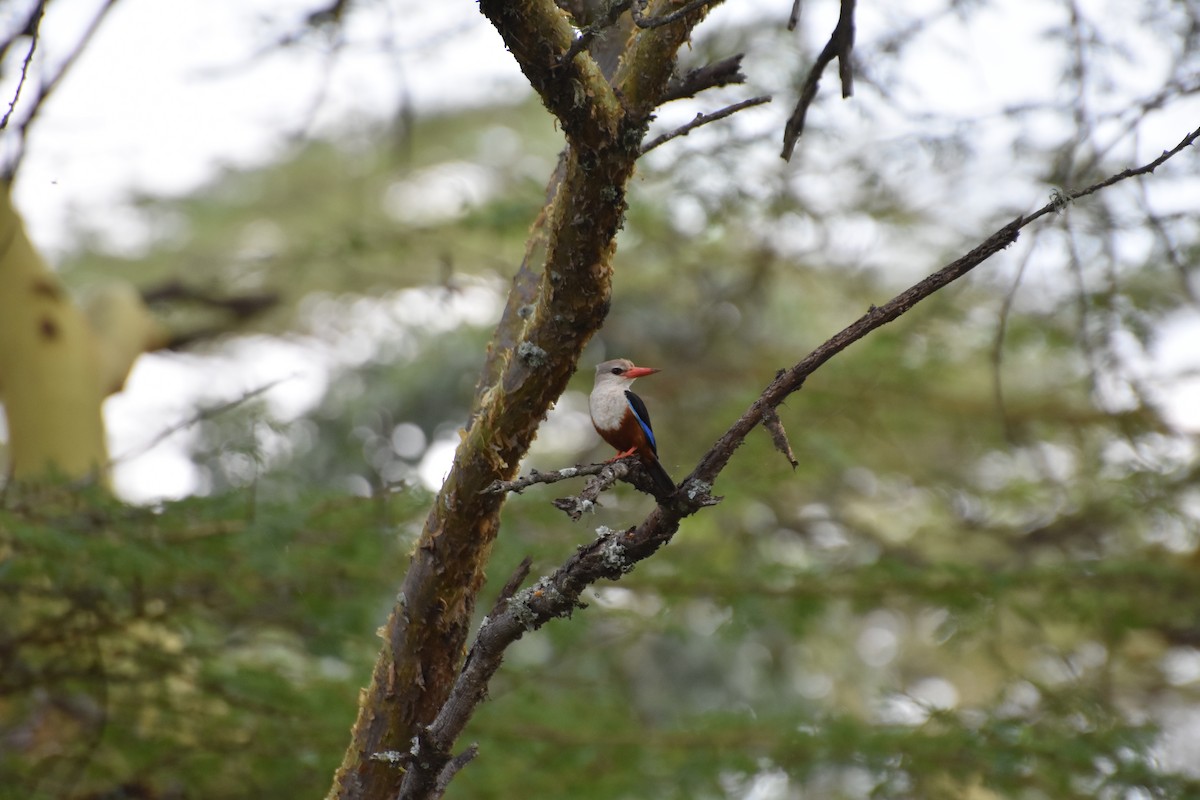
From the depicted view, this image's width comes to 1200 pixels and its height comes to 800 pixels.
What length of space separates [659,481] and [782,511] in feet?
21.5

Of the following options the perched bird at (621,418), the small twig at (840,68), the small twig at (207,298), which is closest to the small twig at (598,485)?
the perched bird at (621,418)

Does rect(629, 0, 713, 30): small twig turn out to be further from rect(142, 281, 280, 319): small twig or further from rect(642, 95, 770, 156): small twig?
rect(142, 281, 280, 319): small twig

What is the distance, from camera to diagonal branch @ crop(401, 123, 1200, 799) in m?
1.70

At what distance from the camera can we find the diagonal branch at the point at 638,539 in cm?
170

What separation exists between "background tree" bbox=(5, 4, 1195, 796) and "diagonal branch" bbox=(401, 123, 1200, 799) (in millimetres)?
69

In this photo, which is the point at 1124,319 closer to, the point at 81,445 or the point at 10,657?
the point at 10,657

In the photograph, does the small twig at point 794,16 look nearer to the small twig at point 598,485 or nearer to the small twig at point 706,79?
the small twig at point 706,79

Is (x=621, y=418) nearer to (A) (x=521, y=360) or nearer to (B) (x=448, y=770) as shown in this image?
(A) (x=521, y=360)

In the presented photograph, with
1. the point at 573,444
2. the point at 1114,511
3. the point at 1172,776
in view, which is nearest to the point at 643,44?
the point at 1172,776

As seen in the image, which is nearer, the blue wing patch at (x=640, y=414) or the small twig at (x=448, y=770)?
the small twig at (x=448, y=770)

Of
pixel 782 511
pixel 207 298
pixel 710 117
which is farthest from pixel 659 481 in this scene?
pixel 782 511

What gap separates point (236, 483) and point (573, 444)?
18.9ft

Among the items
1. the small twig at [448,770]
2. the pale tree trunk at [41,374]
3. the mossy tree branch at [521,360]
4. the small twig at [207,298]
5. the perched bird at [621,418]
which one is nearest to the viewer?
the mossy tree branch at [521,360]

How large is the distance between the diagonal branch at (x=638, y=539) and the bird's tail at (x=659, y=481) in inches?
1.1
